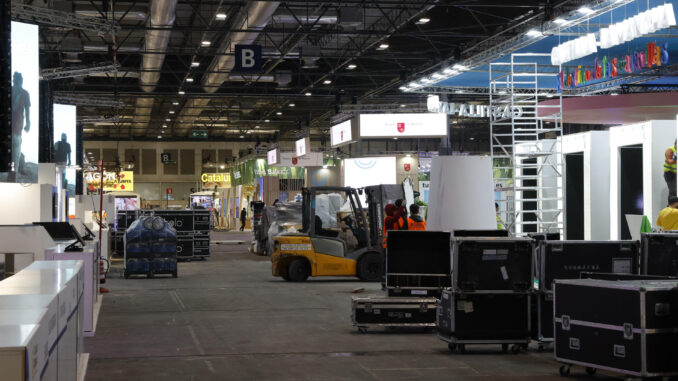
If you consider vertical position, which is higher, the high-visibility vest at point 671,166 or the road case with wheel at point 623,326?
the high-visibility vest at point 671,166

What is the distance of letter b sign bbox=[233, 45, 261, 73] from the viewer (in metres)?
20.1

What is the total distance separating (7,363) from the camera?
2.19 meters

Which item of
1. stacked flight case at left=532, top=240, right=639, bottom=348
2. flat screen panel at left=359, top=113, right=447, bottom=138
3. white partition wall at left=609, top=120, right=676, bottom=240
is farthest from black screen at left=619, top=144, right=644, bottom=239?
stacked flight case at left=532, top=240, right=639, bottom=348

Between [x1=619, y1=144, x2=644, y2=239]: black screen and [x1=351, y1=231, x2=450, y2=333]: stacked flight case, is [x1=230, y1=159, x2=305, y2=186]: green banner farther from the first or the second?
[x1=351, y1=231, x2=450, y2=333]: stacked flight case

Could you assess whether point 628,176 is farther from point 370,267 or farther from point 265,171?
point 265,171

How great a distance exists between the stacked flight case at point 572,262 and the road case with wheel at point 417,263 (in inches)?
90.2

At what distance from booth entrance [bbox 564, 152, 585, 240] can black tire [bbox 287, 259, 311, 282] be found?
8.03 metres

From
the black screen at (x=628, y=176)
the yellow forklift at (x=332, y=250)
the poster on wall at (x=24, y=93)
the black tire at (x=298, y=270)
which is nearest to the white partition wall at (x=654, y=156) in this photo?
the black screen at (x=628, y=176)

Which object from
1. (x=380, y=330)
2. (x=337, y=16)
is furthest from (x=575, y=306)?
(x=337, y=16)

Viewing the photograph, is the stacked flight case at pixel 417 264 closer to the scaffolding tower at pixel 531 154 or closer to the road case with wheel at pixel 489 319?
the road case with wheel at pixel 489 319

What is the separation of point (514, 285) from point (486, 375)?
4.65 ft

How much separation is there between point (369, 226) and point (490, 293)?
9232mm

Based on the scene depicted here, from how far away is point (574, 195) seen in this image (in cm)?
2288

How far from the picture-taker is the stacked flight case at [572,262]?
8656 millimetres
